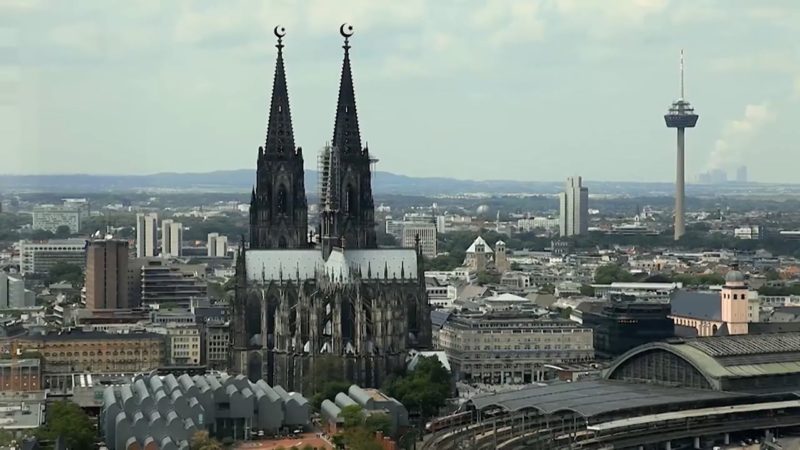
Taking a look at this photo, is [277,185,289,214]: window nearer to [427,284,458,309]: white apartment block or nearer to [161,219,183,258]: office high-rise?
[427,284,458,309]: white apartment block

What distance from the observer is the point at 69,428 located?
5100 cm

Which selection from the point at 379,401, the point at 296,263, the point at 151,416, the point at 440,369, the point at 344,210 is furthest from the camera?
the point at 344,210

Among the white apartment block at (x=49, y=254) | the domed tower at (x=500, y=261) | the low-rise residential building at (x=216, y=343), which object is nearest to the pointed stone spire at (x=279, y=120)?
the low-rise residential building at (x=216, y=343)

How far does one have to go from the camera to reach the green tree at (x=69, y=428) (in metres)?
50.1

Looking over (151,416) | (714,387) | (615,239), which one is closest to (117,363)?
(151,416)

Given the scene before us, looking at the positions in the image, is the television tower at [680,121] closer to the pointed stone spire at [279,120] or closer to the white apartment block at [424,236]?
the white apartment block at [424,236]

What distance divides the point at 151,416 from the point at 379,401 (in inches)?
336

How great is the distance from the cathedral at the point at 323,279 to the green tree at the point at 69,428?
40.8 feet

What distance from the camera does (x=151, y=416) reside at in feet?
173

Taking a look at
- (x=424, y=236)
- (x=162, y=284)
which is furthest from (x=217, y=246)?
(x=162, y=284)

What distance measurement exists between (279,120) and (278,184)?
2.75m

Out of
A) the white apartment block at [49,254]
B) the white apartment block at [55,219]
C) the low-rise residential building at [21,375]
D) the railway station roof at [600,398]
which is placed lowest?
the low-rise residential building at [21,375]

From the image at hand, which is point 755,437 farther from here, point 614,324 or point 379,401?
point 614,324

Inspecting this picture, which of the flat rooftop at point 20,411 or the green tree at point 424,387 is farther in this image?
the green tree at point 424,387
